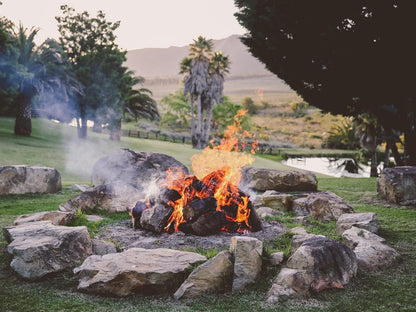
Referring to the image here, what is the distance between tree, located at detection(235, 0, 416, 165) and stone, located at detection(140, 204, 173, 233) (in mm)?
9394

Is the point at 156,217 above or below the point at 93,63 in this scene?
below

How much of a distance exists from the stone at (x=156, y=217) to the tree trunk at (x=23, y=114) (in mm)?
29089

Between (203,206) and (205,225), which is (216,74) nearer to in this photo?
(203,206)

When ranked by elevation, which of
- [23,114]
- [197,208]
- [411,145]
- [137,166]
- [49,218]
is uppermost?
[23,114]

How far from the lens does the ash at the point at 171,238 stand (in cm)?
771

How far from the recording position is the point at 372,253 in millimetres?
6660

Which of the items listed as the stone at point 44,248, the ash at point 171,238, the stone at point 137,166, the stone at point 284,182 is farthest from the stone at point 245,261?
the stone at point 284,182

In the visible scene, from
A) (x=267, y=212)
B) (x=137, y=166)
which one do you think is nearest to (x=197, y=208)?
(x=267, y=212)

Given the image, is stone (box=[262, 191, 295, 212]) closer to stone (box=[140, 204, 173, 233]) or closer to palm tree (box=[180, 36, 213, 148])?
stone (box=[140, 204, 173, 233])

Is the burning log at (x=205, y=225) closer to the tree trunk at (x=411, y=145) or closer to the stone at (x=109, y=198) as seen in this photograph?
the stone at (x=109, y=198)

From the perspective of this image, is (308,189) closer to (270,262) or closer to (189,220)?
(189,220)

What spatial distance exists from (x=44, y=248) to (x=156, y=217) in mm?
2984

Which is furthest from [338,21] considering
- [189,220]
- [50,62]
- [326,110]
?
[50,62]

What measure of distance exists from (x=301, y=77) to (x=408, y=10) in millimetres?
5296
